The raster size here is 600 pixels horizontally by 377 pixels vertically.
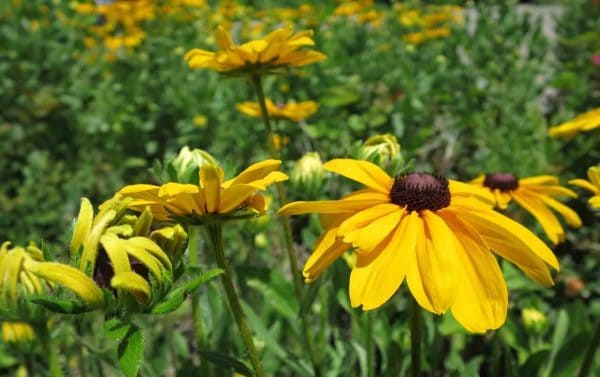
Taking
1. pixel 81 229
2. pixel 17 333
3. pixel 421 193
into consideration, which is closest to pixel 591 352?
pixel 421 193

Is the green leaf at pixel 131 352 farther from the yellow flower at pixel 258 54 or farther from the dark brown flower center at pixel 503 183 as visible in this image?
the dark brown flower center at pixel 503 183

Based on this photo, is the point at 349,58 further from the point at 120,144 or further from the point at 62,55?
the point at 62,55

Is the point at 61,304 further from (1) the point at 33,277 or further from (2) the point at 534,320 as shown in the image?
(2) the point at 534,320

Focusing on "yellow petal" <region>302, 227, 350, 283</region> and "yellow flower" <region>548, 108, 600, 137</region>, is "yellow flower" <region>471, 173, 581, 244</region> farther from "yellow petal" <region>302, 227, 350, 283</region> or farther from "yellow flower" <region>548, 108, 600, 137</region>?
"yellow petal" <region>302, 227, 350, 283</region>

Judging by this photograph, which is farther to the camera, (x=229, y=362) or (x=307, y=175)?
(x=307, y=175)

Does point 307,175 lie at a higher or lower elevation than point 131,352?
lower
